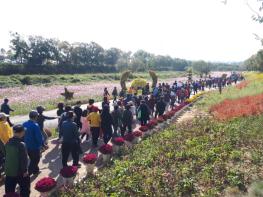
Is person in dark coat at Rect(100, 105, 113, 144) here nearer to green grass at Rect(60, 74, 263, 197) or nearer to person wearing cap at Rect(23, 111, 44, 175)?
green grass at Rect(60, 74, 263, 197)

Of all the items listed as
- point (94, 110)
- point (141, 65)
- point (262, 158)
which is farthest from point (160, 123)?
point (141, 65)

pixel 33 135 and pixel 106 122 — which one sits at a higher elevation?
pixel 33 135

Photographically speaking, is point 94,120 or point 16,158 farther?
point 94,120

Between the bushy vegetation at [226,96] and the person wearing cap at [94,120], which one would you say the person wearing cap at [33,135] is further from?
the bushy vegetation at [226,96]

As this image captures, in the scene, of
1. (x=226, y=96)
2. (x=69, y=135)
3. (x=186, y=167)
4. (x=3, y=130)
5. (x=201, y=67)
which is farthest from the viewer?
(x=201, y=67)

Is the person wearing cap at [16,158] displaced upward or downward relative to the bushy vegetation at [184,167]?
upward

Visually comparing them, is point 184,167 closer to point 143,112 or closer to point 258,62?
point 143,112

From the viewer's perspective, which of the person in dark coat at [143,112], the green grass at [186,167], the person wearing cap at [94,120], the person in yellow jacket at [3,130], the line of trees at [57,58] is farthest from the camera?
the line of trees at [57,58]

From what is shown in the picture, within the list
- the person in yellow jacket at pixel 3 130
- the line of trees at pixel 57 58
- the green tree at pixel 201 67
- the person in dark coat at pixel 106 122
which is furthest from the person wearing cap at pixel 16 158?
the green tree at pixel 201 67

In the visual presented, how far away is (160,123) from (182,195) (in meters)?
8.99

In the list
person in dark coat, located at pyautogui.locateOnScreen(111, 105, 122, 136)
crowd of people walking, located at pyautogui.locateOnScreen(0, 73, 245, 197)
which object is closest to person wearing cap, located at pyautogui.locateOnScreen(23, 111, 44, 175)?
crowd of people walking, located at pyautogui.locateOnScreen(0, 73, 245, 197)

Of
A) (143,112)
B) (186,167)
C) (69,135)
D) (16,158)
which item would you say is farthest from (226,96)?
(16,158)

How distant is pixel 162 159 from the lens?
12.0 meters

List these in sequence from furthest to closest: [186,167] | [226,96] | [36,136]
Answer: [226,96], [186,167], [36,136]
